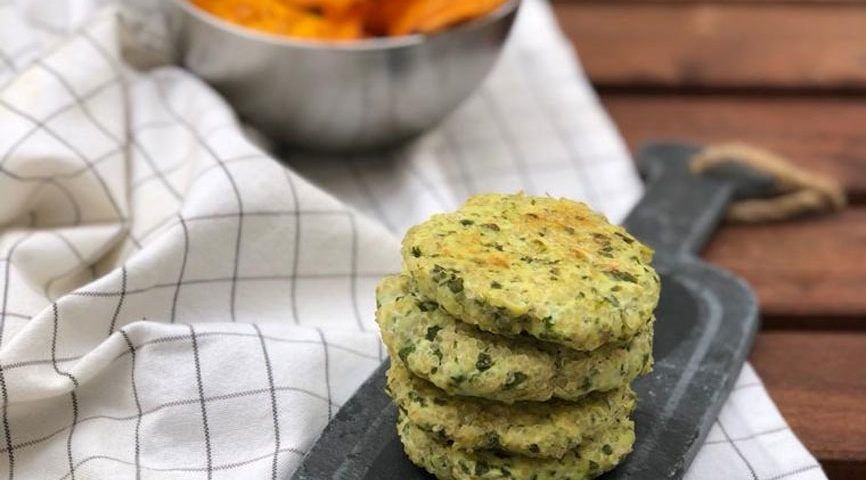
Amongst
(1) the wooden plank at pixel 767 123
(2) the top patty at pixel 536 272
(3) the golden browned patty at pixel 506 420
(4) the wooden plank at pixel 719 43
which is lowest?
(1) the wooden plank at pixel 767 123

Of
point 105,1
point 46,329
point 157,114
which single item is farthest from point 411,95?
point 46,329

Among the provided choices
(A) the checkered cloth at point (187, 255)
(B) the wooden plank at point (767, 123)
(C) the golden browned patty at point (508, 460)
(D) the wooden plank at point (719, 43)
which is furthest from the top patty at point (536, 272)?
(D) the wooden plank at point (719, 43)

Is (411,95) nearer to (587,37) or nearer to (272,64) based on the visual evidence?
(272,64)

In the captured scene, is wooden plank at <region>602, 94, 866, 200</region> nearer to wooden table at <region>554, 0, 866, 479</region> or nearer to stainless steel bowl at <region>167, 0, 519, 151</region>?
wooden table at <region>554, 0, 866, 479</region>

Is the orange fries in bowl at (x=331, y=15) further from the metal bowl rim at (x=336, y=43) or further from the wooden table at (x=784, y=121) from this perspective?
the wooden table at (x=784, y=121)

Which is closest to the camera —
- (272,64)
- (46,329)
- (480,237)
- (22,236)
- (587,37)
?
(480,237)

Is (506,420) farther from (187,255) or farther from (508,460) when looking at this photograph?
(187,255)

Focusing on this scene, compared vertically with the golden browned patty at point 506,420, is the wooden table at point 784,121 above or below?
below
